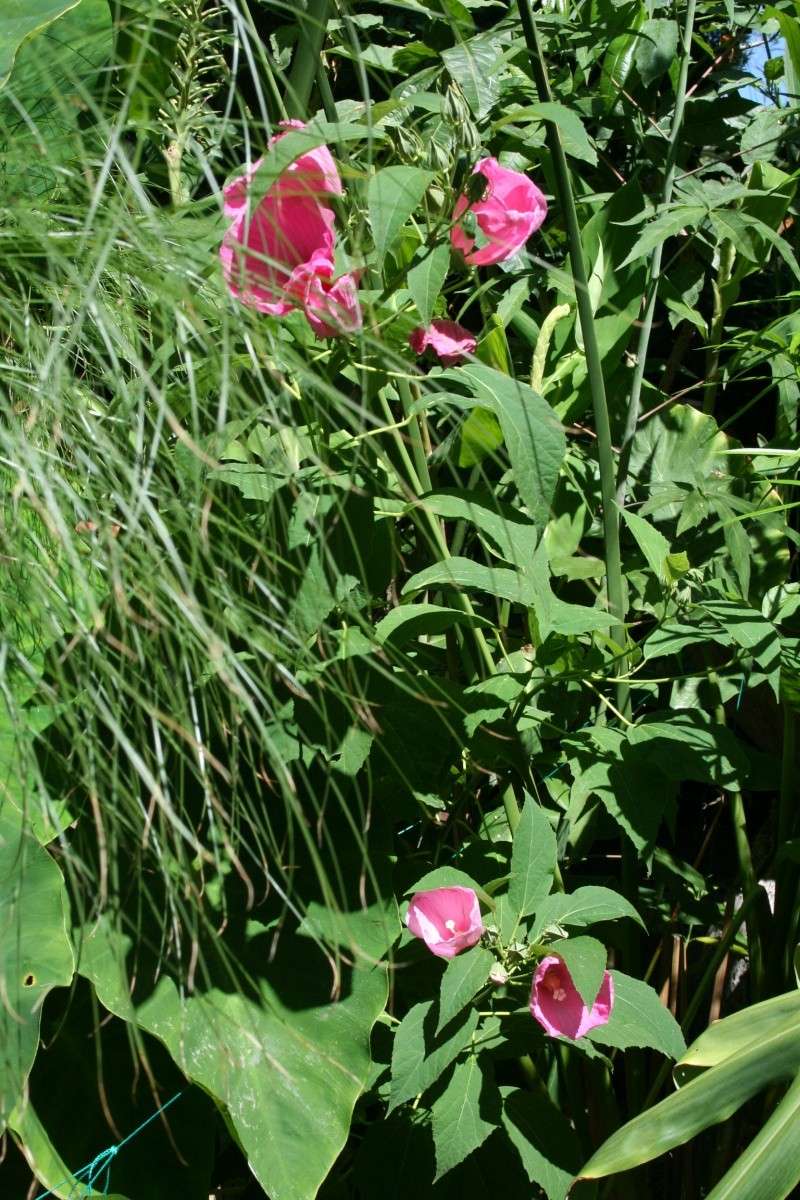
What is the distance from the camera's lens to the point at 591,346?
104cm

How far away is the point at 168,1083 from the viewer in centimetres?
101

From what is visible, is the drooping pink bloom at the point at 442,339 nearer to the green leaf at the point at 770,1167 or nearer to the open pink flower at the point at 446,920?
the open pink flower at the point at 446,920

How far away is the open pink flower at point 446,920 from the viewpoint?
0.89 m

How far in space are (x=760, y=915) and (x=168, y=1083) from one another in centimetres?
66

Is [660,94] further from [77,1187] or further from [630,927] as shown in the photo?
[77,1187]

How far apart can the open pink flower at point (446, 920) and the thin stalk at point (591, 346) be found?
25cm

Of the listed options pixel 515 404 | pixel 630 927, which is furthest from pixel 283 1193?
pixel 515 404

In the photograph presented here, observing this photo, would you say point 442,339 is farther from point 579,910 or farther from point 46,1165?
point 46,1165

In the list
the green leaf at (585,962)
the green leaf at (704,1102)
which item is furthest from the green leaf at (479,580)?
the green leaf at (704,1102)

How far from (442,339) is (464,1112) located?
0.58 m

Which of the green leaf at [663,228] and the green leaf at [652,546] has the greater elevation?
the green leaf at [663,228]

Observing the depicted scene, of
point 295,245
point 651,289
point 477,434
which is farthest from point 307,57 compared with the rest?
point 651,289

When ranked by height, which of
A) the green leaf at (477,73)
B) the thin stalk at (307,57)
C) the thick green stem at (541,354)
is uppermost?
the thin stalk at (307,57)

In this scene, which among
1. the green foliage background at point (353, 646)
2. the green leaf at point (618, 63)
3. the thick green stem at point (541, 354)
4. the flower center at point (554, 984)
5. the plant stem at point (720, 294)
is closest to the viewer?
the green foliage background at point (353, 646)
